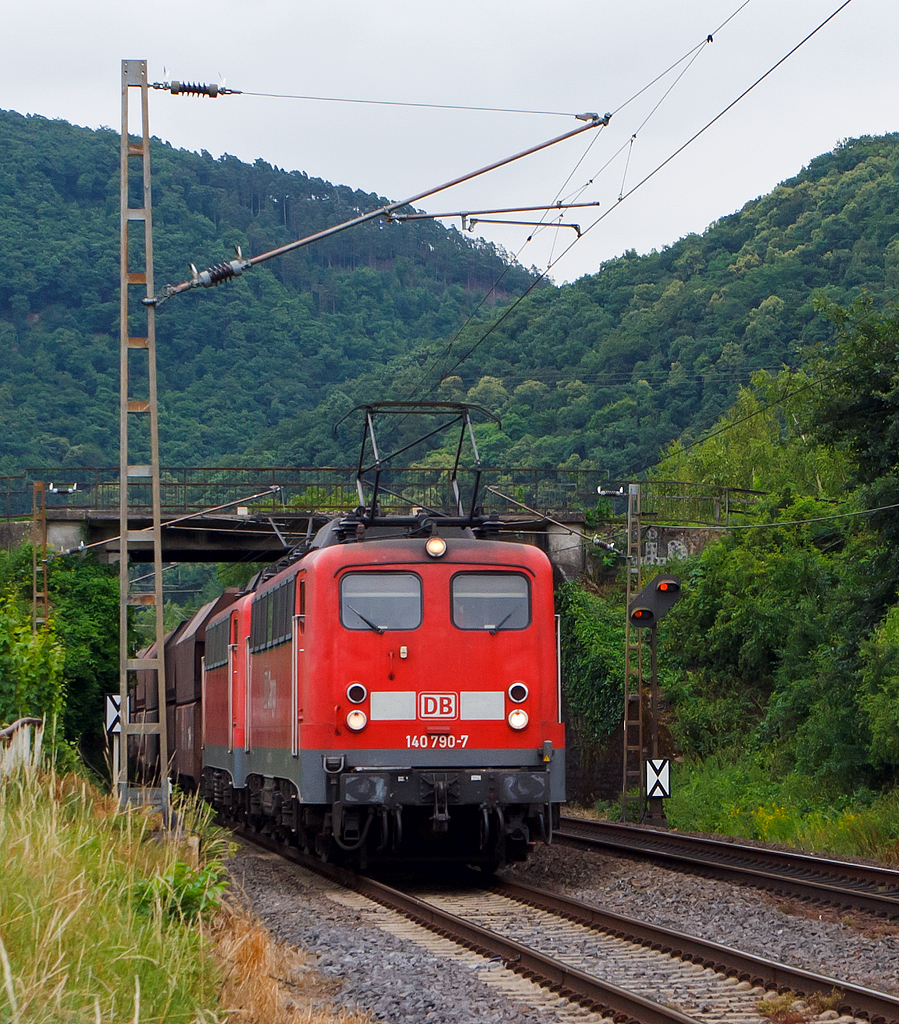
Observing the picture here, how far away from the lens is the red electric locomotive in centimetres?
1274

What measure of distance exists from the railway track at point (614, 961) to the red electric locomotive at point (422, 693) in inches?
35.3

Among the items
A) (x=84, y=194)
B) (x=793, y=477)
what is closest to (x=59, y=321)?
(x=84, y=194)

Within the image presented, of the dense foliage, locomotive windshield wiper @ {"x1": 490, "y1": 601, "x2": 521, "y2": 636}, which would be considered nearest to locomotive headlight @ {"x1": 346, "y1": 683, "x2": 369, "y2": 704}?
locomotive windshield wiper @ {"x1": 490, "y1": 601, "x2": 521, "y2": 636}

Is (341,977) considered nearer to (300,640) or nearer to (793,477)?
(300,640)

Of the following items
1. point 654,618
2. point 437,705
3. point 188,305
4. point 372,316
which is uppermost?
point 188,305

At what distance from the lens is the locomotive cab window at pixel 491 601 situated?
13312mm

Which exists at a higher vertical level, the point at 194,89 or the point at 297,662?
the point at 194,89

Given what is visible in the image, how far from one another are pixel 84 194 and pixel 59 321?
18.4 meters

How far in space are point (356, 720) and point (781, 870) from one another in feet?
16.0

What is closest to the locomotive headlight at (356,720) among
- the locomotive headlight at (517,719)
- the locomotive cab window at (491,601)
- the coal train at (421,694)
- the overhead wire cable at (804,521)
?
the coal train at (421,694)

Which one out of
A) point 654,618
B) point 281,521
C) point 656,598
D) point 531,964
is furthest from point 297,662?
point 281,521

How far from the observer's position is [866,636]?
24781 mm

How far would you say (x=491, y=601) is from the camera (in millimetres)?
13438

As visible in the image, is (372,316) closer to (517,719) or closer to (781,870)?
(781,870)
